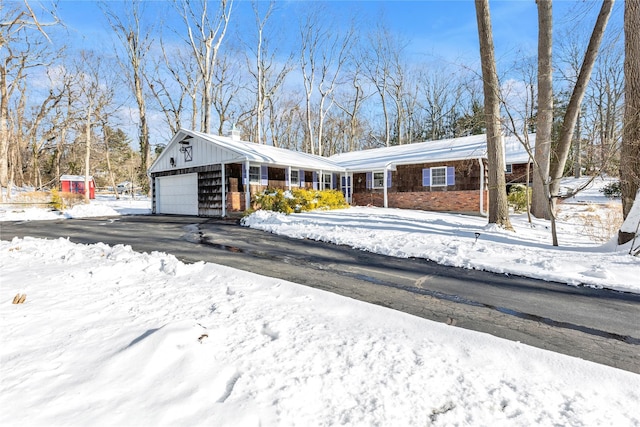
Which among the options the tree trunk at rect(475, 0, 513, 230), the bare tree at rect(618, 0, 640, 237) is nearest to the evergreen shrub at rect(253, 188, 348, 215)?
the tree trunk at rect(475, 0, 513, 230)

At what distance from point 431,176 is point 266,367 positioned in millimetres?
16438

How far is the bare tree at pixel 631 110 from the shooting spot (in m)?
5.88

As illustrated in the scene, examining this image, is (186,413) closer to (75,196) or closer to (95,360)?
(95,360)

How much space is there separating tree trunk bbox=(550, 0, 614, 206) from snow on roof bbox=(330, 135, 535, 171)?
2.98 metres

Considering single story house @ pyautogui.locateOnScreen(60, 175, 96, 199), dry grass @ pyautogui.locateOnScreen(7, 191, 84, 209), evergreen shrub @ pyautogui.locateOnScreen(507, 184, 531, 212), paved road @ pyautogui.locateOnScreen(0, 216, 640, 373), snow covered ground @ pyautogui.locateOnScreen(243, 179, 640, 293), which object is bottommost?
paved road @ pyautogui.locateOnScreen(0, 216, 640, 373)

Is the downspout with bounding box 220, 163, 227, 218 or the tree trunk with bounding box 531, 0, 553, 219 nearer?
the tree trunk with bounding box 531, 0, 553, 219

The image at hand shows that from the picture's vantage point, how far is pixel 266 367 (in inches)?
80.9

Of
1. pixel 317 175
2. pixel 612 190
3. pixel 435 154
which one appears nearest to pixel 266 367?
pixel 317 175

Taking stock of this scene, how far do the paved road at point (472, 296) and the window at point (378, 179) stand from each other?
40.6 feet

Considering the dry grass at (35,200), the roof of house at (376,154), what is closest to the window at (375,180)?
the roof of house at (376,154)

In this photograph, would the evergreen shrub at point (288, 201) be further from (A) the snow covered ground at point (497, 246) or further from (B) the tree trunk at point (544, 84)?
(B) the tree trunk at point (544, 84)

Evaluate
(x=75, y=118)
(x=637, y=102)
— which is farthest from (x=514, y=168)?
(x=75, y=118)

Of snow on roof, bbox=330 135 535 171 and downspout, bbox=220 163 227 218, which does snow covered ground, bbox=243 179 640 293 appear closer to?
downspout, bbox=220 163 227 218

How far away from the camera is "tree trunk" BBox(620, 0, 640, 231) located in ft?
19.3
